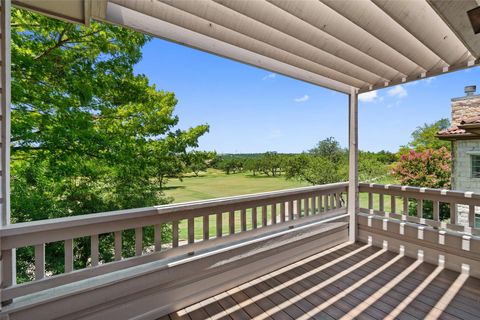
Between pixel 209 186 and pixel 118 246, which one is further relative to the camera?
Result: pixel 209 186

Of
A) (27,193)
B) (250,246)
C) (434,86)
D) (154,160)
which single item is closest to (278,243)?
(250,246)

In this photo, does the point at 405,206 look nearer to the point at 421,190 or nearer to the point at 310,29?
the point at 421,190

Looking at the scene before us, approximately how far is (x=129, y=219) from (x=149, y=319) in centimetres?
83

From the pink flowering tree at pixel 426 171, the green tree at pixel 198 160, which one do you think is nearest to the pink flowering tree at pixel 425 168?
the pink flowering tree at pixel 426 171

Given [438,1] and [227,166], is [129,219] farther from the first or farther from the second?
[227,166]

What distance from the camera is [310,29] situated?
1.96 m

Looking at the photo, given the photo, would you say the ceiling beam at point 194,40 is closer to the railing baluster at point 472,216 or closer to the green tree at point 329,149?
the railing baluster at point 472,216

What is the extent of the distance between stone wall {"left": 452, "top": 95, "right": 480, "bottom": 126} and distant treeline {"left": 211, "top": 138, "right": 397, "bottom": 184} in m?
2.20

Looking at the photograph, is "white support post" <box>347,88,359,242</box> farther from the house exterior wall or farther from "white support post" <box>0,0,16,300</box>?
"white support post" <box>0,0,16,300</box>

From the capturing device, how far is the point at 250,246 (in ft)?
8.56

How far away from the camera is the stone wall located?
3.91m

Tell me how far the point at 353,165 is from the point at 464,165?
1.69 meters

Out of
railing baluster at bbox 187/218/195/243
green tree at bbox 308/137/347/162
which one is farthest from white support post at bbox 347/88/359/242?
green tree at bbox 308/137/347/162

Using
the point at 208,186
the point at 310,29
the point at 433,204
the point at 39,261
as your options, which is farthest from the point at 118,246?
the point at 433,204
